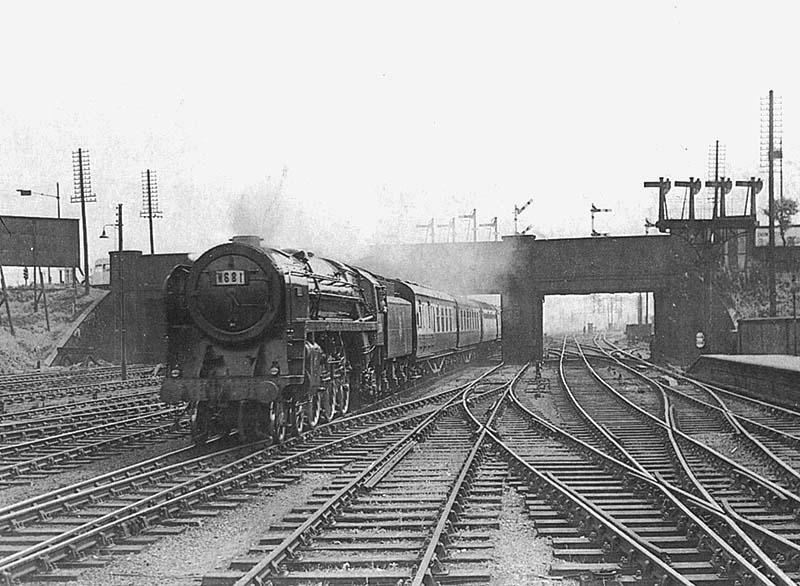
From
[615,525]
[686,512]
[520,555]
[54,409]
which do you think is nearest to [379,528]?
[520,555]

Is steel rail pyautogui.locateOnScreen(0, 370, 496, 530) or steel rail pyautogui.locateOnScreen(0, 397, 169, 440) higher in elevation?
steel rail pyautogui.locateOnScreen(0, 370, 496, 530)

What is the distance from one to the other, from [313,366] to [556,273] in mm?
26023

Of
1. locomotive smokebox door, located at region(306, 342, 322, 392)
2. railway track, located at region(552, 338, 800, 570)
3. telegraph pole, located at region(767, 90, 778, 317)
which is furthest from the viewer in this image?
telegraph pole, located at region(767, 90, 778, 317)

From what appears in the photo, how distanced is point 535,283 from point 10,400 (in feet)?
74.8

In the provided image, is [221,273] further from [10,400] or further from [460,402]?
[10,400]

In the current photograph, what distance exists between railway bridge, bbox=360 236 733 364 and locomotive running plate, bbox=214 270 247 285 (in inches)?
907

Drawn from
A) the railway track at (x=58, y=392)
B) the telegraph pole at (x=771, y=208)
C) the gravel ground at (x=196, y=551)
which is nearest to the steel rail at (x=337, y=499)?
the gravel ground at (x=196, y=551)

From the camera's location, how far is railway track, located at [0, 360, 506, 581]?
21.8 ft

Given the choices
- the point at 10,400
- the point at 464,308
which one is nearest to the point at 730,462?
the point at 10,400

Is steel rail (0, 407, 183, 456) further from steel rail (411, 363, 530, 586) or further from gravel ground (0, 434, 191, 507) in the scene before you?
steel rail (411, 363, 530, 586)

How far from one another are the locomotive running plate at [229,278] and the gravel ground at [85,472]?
7.98ft

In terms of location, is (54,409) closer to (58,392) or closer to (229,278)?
(58,392)

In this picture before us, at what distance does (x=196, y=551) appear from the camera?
6.85m

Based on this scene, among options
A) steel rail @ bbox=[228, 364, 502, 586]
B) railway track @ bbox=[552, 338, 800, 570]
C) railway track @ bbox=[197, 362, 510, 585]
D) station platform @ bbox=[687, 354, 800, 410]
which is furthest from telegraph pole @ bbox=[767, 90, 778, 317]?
railway track @ bbox=[197, 362, 510, 585]
